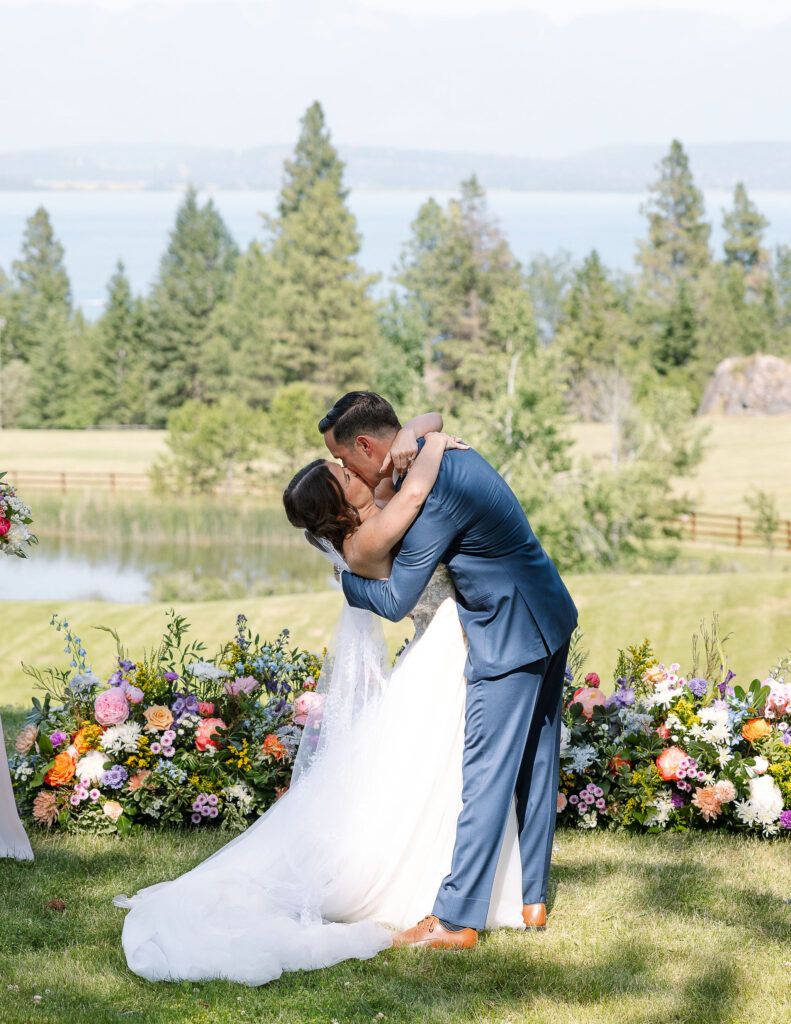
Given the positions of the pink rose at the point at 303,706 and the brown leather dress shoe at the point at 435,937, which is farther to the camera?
the pink rose at the point at 303,706

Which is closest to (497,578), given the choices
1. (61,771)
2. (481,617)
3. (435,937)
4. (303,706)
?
(481,617)

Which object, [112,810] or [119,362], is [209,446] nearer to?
[119,362]

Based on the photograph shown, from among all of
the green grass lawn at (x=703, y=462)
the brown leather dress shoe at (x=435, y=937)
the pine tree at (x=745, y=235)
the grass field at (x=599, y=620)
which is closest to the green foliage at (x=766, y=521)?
the green grass lawn at (x=703, y=462)

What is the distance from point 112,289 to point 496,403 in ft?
123

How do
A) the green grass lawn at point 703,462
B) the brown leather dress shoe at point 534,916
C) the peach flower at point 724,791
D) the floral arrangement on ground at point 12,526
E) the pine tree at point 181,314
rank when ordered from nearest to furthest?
1. the brown leather dress shoe at point 534,916
2. the floral arrangement on ground at point 12,526
3. the peach flower at point 724,791
4. the green grass lawn at point 703,462
5. the pine tree at point 181,314

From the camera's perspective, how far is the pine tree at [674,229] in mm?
65688

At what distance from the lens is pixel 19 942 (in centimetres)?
441

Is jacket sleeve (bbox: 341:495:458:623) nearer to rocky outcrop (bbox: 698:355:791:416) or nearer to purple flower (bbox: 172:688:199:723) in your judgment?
purple flower (bbox: 172:688:199:723)

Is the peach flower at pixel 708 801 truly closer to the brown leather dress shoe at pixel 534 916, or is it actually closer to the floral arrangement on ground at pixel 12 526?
the brown leather dress shoe at pixel 534 916

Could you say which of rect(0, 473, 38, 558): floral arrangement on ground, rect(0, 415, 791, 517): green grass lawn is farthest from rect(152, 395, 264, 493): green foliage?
rect(0, 473, 38, 558): floral arrangement on ground

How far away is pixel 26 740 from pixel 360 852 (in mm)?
2157

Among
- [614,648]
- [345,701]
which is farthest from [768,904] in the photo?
[614,648]

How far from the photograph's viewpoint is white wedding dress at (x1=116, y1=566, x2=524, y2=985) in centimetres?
425

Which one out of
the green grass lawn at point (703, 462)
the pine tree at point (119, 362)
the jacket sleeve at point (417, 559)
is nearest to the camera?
the jacket sleeve at point (417, 559)
